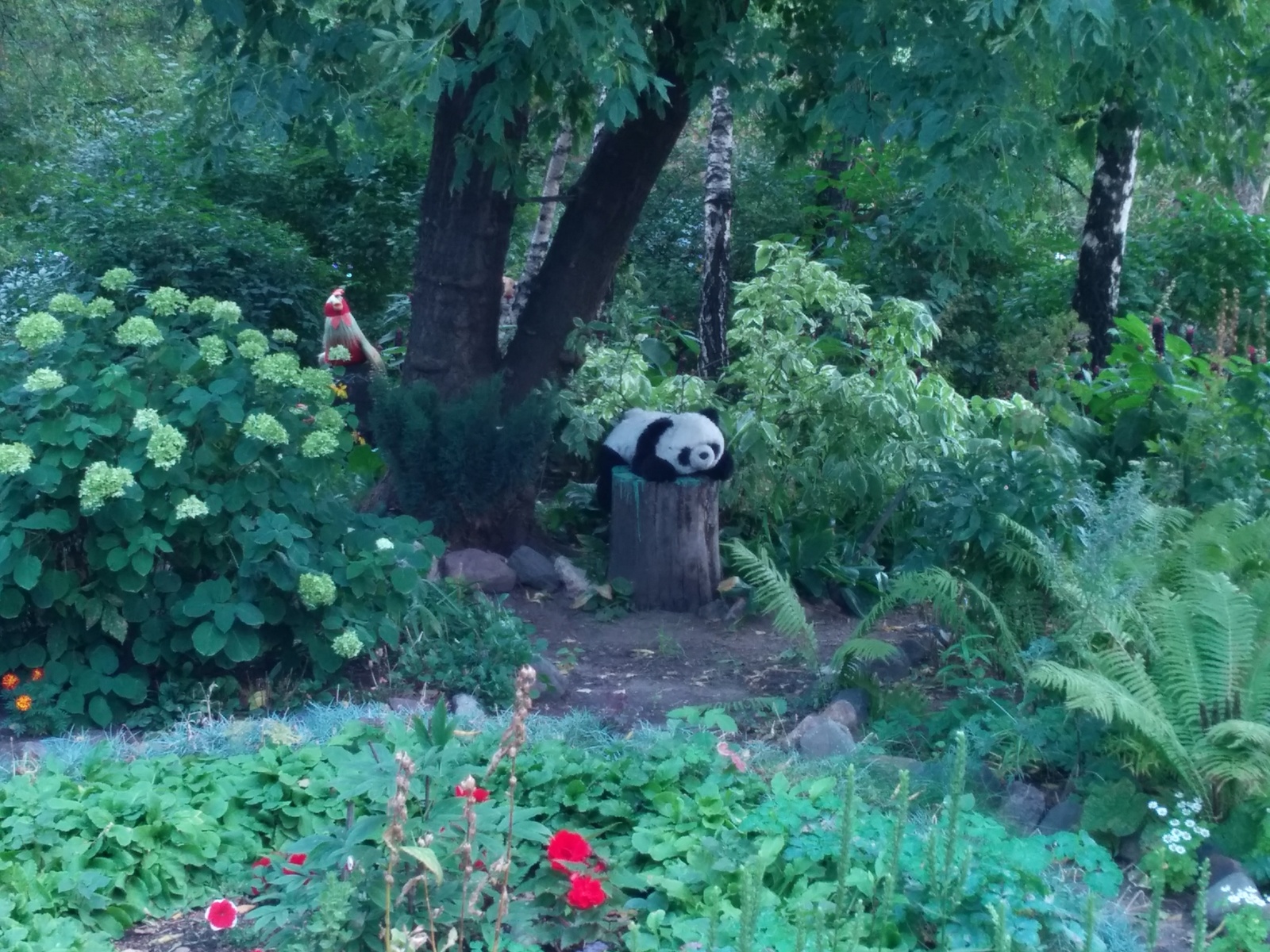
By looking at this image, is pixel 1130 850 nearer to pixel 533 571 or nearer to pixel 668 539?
pixel 668 539

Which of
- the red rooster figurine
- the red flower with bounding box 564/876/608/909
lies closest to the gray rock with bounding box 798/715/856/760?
the red flower with bounding box 564/876/608/909

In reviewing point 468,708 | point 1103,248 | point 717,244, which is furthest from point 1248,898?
point 1103,248

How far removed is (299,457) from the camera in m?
4.70

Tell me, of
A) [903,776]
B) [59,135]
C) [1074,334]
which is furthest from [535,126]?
[59,135]

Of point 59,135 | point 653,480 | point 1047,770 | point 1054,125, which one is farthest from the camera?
point 59,135

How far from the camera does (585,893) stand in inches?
116

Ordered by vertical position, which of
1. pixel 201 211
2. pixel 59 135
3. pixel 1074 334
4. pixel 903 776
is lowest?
pixel 903 776

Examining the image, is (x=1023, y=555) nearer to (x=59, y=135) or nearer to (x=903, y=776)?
(x=903, y=776)

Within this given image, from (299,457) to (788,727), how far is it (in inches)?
82.8

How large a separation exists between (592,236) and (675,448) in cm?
140

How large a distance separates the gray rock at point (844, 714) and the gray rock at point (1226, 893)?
4.68ft

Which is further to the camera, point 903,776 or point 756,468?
point 756,468

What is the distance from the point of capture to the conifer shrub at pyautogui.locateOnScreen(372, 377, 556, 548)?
249 inches

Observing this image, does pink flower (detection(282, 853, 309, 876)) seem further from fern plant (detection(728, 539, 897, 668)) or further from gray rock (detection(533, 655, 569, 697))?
fern plant (detection(728, 539, 897, 668))
